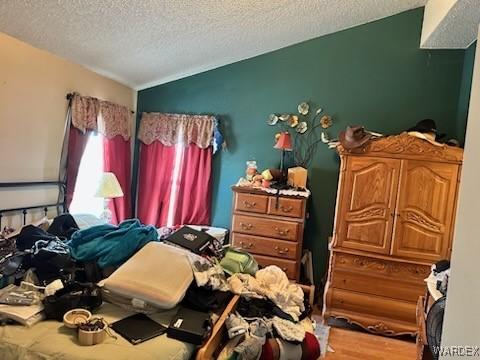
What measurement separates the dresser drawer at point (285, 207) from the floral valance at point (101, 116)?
1733mm

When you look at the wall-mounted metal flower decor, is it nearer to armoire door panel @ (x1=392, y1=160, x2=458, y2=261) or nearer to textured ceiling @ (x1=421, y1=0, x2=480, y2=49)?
armoire door panel @ (x1=392, y1=160, x2=458, y2=261)

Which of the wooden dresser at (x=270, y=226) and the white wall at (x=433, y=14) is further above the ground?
the white wall at (x=433, y=14)

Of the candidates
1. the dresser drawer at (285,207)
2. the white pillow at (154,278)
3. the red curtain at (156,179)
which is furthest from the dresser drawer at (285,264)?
the white pillow at (154,278)

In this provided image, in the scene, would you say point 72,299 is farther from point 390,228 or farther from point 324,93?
point 324,93

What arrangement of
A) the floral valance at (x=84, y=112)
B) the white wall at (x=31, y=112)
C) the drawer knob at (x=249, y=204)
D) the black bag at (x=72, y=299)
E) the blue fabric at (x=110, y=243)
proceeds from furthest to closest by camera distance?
the drawer knob at (x=249, y=204) → the floral valance at (x=84, y=112) → the white wall at (x=31, y=112) → the blue fabric at (x=110, y=243) → the black bag at (x=72, y=299)

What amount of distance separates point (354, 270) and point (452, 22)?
2127mm

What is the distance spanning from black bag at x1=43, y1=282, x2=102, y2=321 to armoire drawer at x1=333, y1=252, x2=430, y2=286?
2.16 metres

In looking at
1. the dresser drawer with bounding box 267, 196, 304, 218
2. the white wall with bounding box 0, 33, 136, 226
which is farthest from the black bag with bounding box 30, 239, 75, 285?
the dresser drawer with bounding box 267, 196, 304, 218

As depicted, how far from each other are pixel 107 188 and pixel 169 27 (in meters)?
1.53

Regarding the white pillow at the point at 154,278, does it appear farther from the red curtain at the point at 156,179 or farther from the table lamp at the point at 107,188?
the red curtain at the point at 156,179

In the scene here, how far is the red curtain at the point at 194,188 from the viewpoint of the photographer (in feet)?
13.5

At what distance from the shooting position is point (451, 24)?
2.91 metres

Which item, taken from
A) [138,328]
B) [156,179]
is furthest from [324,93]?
[138,328]

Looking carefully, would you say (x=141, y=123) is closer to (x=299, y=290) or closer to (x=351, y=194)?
(x=351, y=194)
